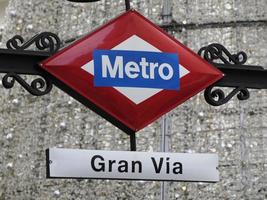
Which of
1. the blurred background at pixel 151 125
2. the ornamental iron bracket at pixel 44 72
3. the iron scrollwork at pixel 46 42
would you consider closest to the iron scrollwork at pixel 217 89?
the ornamental iron bracket at pixel 44 72

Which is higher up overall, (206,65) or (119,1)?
(119,1)

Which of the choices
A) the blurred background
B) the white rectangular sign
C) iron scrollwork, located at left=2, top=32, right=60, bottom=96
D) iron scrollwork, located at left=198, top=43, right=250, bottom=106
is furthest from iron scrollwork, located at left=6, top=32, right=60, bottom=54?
the blurred background

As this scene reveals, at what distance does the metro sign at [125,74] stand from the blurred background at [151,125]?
1966 millimetres

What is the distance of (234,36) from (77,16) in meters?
0.93

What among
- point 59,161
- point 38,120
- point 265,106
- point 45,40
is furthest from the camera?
point 38,120

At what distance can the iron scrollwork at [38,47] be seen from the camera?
2.04 m

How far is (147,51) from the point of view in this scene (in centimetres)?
214

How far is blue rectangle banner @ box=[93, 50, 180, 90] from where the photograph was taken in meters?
2.10

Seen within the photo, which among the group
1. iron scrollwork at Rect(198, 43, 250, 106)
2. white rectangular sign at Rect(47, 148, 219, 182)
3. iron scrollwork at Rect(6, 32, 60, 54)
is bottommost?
white rectangular sign at Rect(47, 148, 219, 182)

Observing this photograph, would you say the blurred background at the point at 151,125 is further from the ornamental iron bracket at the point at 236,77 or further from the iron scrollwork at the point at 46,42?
the iron scrollwork at the point at 46,42

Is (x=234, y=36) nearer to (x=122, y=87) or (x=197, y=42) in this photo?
(x=197, y=42)

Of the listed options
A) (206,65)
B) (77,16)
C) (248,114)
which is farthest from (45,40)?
(77,16)

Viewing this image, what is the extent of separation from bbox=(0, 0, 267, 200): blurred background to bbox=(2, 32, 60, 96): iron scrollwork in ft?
6.76

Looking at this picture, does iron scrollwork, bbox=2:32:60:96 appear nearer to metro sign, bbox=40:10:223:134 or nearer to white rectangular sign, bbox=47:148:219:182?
metro sign, bbox=40:10:223:134
